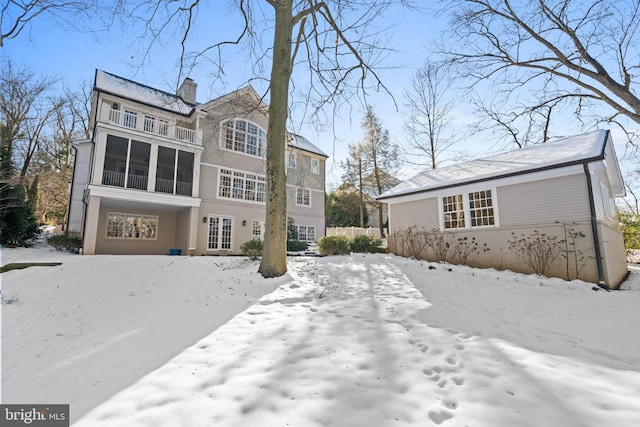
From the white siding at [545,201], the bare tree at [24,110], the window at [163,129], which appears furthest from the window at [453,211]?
the bare tree at [24,110]

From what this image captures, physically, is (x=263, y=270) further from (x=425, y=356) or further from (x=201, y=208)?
(x=201, y=208)

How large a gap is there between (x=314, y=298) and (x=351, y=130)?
236 inches

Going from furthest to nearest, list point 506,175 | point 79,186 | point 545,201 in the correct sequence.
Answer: point 79,186
point 506,175
point 545,201

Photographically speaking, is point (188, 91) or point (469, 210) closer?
point (469, 210)

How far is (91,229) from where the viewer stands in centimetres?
1202

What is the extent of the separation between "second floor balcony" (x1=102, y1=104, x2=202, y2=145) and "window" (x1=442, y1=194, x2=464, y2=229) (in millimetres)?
12198

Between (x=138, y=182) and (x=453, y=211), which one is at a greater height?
(x=138, y=182)

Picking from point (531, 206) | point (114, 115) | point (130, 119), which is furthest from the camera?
point (130, 119)

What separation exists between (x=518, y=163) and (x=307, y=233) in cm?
1276

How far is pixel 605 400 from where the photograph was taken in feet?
7.13

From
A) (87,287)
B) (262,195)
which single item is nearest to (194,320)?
(87,287)


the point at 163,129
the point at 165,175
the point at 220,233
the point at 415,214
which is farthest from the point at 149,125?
the point at 415,214

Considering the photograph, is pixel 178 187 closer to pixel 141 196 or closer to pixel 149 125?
pixel 141 196

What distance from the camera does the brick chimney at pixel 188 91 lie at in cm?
1792
